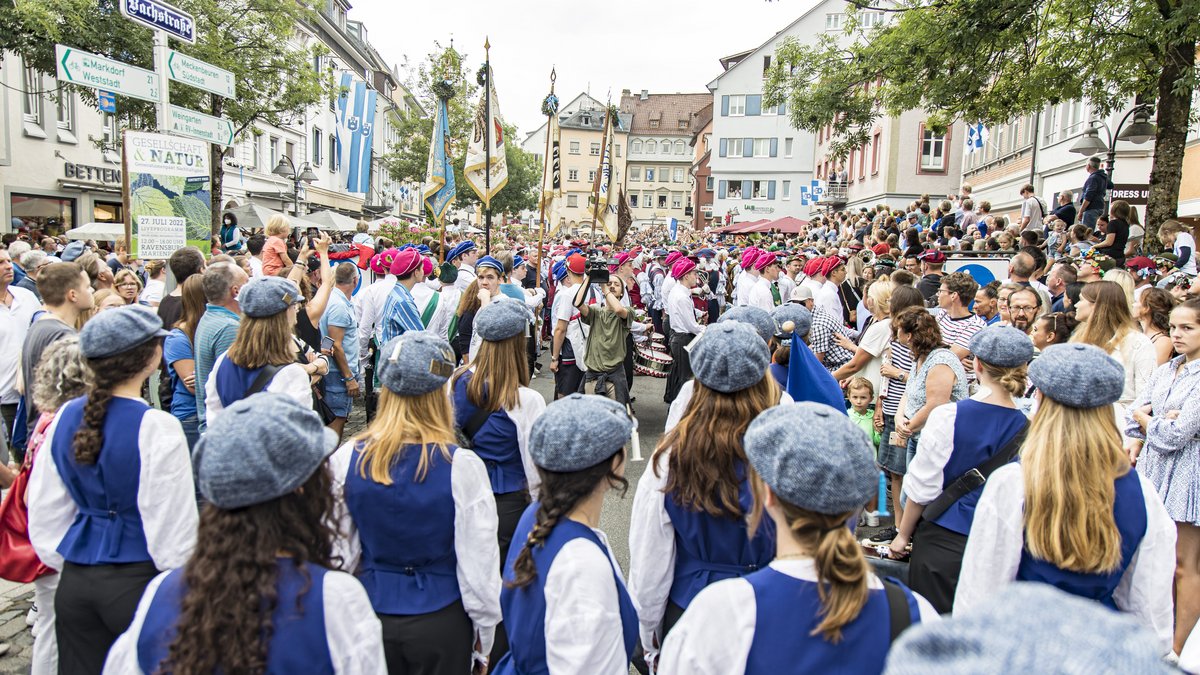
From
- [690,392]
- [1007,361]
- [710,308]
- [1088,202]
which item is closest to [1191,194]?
[1088,202]

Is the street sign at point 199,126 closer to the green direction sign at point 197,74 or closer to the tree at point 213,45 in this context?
the green direction sign at point 197,74

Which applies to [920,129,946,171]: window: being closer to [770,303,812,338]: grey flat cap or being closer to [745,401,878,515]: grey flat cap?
[770,303,812,338]: grey flat cap

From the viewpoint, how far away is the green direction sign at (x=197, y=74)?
28.4 ft

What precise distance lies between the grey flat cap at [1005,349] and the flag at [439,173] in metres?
10.4

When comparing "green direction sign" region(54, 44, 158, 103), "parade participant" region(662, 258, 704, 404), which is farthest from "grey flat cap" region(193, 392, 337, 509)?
"parade participant" region(662, 258, 704, 404)

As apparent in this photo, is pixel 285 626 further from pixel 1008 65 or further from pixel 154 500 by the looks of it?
pixel 1008 65

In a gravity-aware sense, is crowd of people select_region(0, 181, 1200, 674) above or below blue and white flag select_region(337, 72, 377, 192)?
below

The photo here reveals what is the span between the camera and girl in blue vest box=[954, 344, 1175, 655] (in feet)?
8.05

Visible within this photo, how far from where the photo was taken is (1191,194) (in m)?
15.5

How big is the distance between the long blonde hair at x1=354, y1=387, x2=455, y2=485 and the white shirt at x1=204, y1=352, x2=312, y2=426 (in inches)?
56.7

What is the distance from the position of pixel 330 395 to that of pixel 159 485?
3.78 m

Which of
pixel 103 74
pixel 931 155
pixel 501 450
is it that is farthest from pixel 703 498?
pixel 931 155

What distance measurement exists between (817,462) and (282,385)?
331 cm

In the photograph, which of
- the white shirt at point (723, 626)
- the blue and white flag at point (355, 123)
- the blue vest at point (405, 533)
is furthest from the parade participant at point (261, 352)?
the blue and white flag at point (355, 123)
